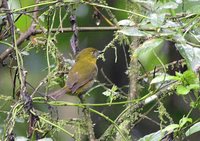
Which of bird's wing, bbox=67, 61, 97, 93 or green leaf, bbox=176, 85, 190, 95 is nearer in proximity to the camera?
green leaf, bbox=176, 85, 190, 95

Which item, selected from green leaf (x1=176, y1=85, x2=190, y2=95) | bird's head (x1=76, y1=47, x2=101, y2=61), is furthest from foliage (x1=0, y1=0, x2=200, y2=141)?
bird's head (x1=76, y1=47, x2=101, y2=61)

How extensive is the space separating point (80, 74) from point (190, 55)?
129 centimetres

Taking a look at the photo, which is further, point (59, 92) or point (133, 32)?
point (59, 92)

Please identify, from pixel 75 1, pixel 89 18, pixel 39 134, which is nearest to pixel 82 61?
pixel 89 18

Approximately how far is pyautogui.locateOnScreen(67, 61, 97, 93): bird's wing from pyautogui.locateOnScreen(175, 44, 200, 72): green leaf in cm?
83

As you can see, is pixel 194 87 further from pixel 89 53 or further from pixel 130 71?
pixel 89 53

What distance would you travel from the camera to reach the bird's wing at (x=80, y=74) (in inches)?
106

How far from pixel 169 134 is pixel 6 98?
70 centimetres

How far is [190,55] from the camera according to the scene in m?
1.82

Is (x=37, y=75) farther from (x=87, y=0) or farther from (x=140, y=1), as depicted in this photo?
(x=140, y=1)

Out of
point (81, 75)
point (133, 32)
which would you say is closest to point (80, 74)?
point (81, 75)

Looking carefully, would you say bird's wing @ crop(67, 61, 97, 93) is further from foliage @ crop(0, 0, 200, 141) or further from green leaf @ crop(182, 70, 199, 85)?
green leaf @ crop(182, 70, 199, 85)

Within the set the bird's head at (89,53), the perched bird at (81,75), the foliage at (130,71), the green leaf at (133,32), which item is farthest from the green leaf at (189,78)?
the bird's head at (89,53)

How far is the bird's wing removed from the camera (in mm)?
2690
